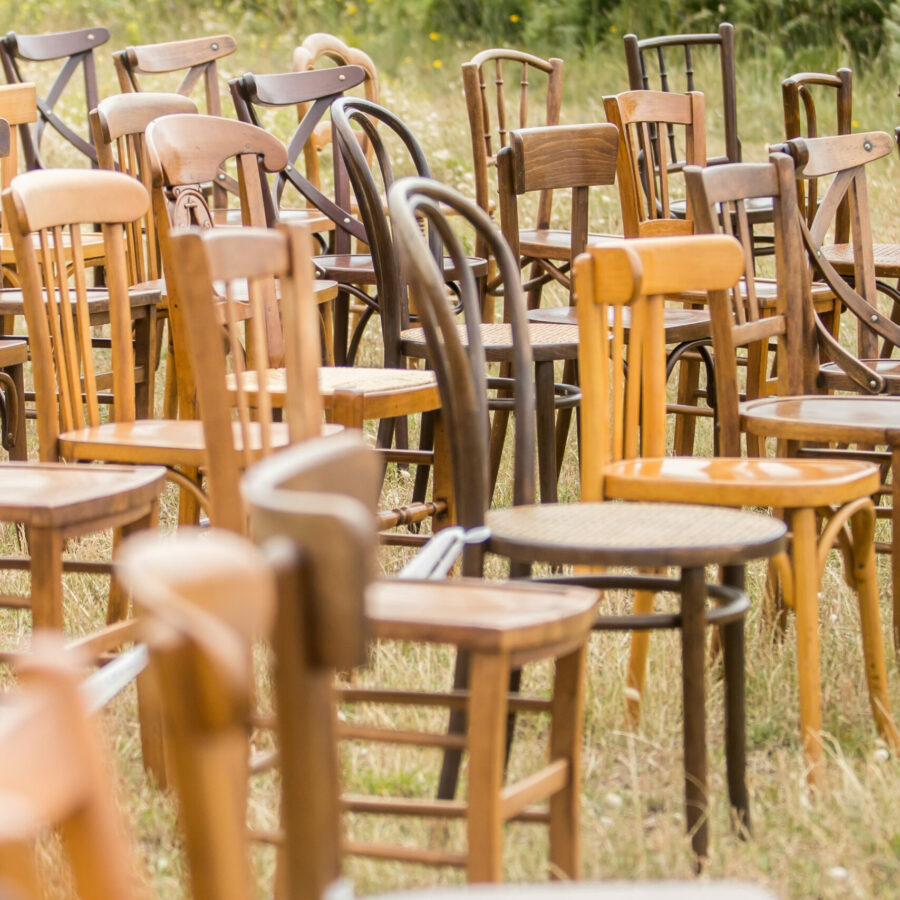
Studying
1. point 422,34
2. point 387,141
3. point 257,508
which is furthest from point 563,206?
point 257,508

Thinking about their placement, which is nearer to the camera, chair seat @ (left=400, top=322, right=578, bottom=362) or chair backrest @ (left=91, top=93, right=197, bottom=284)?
chair seat @ (left=400, top=322, right=578, bottom=362)

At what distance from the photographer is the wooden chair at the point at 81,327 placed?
8.96 feet

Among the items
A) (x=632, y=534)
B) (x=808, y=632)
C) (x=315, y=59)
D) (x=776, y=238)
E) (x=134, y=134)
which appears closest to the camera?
(x=632, y=534)

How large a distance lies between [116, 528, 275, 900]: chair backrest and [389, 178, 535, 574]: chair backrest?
1261 mm

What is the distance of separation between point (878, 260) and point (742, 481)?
2.22 meters

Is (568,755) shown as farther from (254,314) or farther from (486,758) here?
(254,314)

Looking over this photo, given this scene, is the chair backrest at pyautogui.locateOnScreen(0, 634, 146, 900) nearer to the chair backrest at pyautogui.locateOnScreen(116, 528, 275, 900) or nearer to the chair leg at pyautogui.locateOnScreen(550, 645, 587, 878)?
the chair backrest at pyautogui.locateOnScreen(116, 528, 275, 900)

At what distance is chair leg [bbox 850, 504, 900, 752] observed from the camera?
2.65 m

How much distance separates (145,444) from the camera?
2805 mm

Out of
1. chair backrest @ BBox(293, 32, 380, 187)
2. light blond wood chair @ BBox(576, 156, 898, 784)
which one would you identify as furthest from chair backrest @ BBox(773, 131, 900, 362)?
chair backrest @ BBox(293, 32, 380, 187)

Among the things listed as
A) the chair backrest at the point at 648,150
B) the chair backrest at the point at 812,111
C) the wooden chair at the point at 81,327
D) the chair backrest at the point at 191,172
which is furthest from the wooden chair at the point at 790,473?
the chair backrest at the point at 812,111

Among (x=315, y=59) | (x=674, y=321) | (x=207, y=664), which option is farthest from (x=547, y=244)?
(x=207, y=664)

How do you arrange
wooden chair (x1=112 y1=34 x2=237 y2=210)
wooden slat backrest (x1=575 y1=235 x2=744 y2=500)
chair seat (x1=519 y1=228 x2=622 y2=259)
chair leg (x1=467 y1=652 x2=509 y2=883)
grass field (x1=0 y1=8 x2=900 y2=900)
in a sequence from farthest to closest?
wooden chair (x1=112 y1=34 x2=237 y2=210)
chair seat (x1=519 y1=228 x2=622 y2=259)
wooden slat backrest (x1=575 y1=235 x2=744 y2=500)
grass field (x1=0 y1=8 x2=900 y2=900)
chair leg (x1=467 y1=652 x2=509 y2=883)

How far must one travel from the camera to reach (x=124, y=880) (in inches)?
34.6
